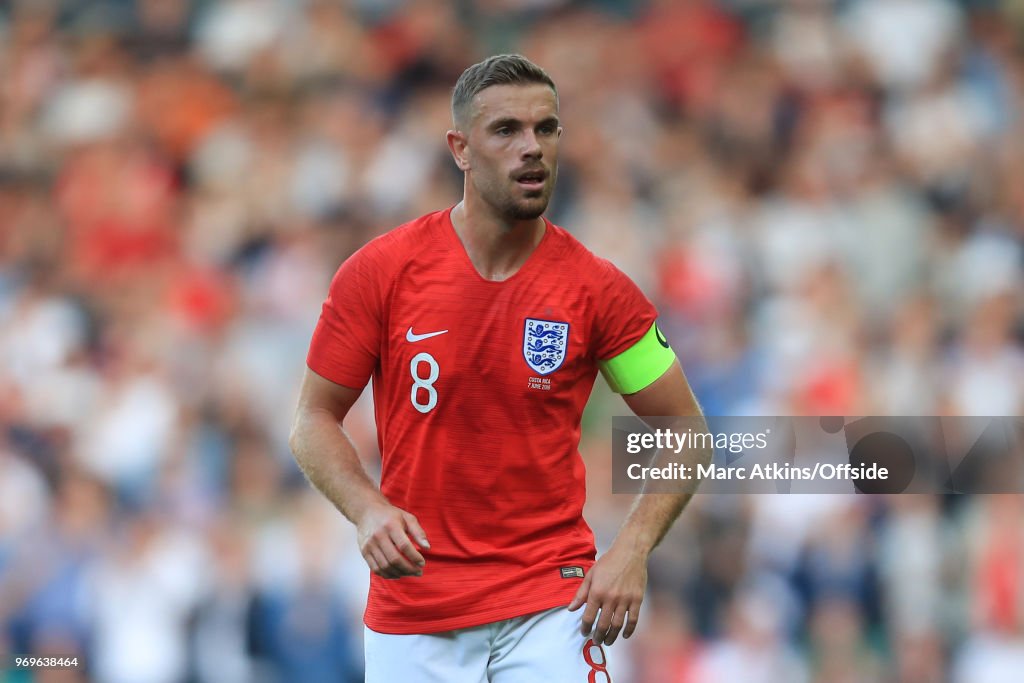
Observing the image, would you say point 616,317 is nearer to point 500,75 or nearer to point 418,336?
point 418,336

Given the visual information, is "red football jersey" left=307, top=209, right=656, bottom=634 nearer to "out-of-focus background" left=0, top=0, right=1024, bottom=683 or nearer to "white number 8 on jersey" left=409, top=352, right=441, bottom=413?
"white number 8 on jersey" left=409, top=352, right=441, bottom=413

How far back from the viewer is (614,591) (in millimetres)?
4254

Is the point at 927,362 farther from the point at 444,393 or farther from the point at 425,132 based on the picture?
the point at 444,393

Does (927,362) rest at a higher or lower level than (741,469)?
higher

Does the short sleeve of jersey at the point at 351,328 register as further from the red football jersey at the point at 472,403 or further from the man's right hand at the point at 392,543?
the man's right hand at the point at 392,543

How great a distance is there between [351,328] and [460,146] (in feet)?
2.27

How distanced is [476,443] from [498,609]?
496 millimetres

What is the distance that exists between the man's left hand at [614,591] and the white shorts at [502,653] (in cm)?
13

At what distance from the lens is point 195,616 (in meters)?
9.03

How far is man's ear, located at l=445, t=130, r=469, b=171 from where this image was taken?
15.4 ft

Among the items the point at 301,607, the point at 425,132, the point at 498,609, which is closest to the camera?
the point at 498,609

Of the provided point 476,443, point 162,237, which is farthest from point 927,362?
point 162,237

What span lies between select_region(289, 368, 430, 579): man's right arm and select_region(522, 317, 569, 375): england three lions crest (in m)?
0.55

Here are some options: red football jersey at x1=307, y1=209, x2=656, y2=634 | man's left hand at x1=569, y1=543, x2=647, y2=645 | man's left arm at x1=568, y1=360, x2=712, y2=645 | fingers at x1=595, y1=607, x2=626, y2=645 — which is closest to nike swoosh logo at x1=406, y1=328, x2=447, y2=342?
red football jersey at x1=307, y1=209, x2=656, y2=634
